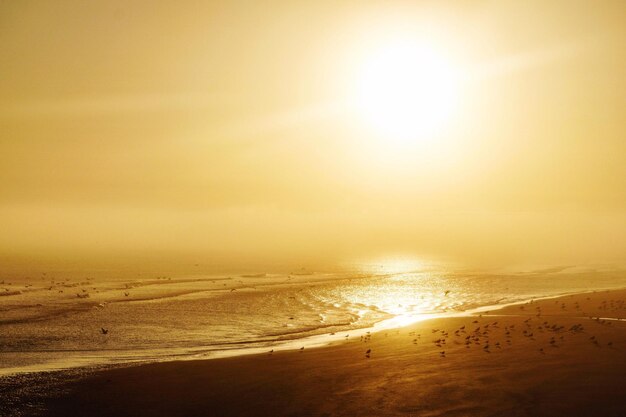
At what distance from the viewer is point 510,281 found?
7481cm

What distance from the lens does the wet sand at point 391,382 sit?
15672 millimetres

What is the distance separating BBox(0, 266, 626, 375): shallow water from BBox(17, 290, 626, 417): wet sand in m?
5.83

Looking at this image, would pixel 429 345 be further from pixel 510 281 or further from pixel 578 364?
pixel 510 281

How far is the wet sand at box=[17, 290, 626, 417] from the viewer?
1567 cm

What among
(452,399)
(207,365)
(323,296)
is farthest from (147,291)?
(452,399)

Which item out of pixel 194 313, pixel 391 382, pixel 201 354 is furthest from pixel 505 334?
pixel 194 313

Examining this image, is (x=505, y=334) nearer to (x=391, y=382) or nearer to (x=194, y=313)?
(x=391, y=382)

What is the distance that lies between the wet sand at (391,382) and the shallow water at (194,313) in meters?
5.83

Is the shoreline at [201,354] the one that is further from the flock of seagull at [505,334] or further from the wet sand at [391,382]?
the flock of seagull at [505,334]

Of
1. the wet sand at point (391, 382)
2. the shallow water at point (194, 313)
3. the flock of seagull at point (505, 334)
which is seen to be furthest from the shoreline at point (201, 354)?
the flock of seagull at point (505, 334)

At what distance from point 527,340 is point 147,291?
47336 millimetres

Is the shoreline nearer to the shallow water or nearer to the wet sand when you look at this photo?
the shallow water

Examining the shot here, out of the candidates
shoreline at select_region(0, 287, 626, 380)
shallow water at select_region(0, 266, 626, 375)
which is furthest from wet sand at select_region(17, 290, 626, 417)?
shallow water at select_region(0, 266, 626, 375)

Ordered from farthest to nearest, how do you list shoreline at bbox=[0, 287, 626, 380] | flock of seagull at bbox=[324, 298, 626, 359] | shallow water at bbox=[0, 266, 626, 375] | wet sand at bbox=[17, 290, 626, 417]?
shallow water at bbox=[0, 266, 626, 375]
flock of seagull at bbox=[324, 298, 626, 359]
shoreline at bbox=[0, 287, 626, 380]
wet sand at bbox=[17, 290, 626, 417]
